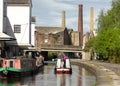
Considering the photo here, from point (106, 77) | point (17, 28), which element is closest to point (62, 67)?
point (17, 28)

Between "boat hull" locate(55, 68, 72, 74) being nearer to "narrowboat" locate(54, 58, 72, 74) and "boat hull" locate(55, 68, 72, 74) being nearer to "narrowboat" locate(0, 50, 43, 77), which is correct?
"narrowboat" locate(54, 58, 72, 74)

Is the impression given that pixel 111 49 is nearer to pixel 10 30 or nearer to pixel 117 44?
pixel 117 44

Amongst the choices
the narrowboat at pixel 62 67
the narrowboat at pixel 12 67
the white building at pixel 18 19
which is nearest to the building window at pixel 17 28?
the white building at pixel 18 19

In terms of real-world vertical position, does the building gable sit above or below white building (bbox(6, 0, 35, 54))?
above

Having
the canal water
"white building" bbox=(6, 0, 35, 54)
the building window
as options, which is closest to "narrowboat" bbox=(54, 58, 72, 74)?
the canal water

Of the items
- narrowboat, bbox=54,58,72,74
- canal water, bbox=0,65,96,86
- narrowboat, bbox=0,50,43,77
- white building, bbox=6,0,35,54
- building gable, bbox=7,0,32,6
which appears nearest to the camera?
canal water, bbox=0,65,96,86

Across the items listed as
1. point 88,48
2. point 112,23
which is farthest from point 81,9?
point 112,23

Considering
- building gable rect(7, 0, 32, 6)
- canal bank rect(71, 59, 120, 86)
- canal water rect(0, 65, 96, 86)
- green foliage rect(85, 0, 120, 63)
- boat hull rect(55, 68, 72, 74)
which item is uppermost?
building gable rect(7, 0, 32, 6)

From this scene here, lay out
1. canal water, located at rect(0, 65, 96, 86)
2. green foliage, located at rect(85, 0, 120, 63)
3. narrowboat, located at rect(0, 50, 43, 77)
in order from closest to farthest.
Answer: canal water, located at rect(0, 65, 96, 86) < narrowboat, located at rect(0, 50, 43, 77) < green foliage, located at rect(85, 0, 120, 63)

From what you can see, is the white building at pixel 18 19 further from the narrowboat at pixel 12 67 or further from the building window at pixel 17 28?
the narrowboat at pixel 12 67

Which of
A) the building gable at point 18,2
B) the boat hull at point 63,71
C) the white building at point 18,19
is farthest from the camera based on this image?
the building gable at point 18,2

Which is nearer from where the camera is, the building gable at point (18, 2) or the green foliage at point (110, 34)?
the building gable at point (18, 2)

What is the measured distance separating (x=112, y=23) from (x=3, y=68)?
54.0 metres

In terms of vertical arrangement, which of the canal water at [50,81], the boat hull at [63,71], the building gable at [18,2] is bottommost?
the canal water at [50,81]
